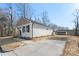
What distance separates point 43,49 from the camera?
10.7ft

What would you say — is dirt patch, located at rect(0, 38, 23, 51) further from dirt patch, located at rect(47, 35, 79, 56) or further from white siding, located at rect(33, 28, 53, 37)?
dirt patch, located at rect(47, 35, 79, 56)

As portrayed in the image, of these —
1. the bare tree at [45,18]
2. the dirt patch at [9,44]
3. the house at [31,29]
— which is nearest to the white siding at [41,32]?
Answer: the house at [31,29]

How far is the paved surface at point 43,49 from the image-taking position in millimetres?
3250

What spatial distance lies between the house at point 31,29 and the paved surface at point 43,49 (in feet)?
0.48

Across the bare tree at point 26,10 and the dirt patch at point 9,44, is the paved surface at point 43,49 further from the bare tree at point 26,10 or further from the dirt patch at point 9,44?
the bare tree at point 26,10

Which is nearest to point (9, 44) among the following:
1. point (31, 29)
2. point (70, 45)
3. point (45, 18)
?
point (31, 29)

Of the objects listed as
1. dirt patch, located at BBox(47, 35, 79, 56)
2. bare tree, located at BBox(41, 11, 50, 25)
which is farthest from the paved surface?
bare tree, located at BBox(41, 11, 50, 25)

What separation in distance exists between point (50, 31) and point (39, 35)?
0.17 meters

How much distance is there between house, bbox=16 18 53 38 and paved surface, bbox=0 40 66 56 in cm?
15

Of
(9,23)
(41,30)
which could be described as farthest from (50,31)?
(9,23)

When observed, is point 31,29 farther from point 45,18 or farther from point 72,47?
point 72,47

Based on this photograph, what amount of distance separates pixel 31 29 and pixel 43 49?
33 centimetres

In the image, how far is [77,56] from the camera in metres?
3.21

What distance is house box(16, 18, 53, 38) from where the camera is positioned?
328 cm
